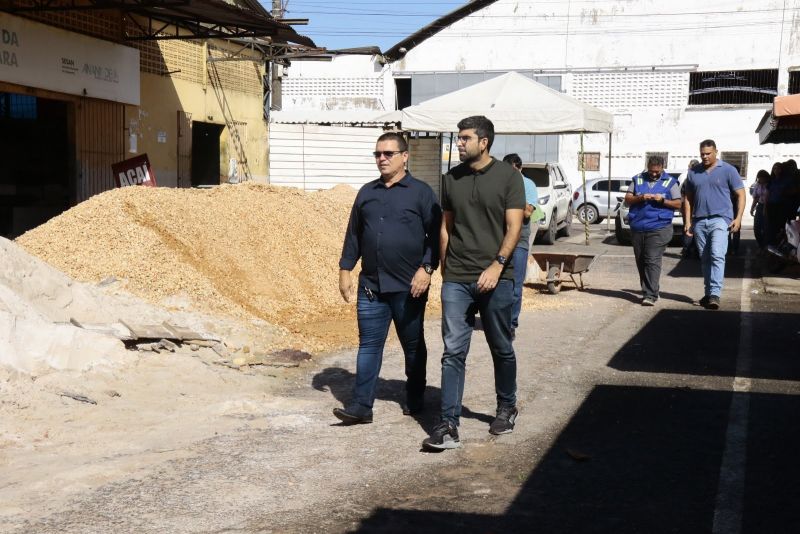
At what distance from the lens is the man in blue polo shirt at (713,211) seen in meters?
11.8

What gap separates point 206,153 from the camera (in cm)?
2469

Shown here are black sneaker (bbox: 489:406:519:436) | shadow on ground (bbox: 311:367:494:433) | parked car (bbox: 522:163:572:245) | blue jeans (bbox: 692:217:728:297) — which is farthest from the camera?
parked car (bbox: 522:163:572:245)

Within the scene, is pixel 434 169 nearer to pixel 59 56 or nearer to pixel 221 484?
pixel 59 56

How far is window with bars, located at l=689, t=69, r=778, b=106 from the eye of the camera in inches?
1415

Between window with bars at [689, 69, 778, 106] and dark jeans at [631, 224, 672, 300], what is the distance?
86.6 ft

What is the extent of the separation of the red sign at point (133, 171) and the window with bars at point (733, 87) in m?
24.5

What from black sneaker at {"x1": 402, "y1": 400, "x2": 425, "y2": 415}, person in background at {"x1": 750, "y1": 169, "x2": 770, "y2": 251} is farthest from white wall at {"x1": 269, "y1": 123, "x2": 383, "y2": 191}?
black sneaker at {"x1": 402, "y1": 400, "x2": 425, "y2": 415}

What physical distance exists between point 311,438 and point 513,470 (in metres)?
1.40

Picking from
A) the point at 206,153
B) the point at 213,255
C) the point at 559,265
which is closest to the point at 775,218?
the point at 559,265

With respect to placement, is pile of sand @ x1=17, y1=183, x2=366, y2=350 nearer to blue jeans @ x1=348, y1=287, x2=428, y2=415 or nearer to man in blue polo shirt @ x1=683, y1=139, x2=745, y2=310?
blue jeans @ x1=348, y1=287, x2=428, y2=415

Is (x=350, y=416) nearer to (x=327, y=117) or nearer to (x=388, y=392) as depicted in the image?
(x=388, y=392)

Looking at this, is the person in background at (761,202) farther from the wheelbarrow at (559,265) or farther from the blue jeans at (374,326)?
the blue jeans at (374,326)

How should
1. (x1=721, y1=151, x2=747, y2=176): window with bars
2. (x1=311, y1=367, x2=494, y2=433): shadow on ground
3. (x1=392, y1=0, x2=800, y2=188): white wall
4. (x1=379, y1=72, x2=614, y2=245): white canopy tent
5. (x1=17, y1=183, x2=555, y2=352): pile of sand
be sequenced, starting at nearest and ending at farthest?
(x1=311, y1=367, x2=494, y2=433): shadow on ground, (x1=17, y1=183, x2=555, y2=352): pile of sand, (x1=379, y1=72, x2=614, y2=245): white canopy tent, (x1=721, y1=151, x2=747, y2=176): window with bars, (x1=392, y1=0, x2=800, y2=188): white wall

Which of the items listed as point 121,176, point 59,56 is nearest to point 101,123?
point 121,176
